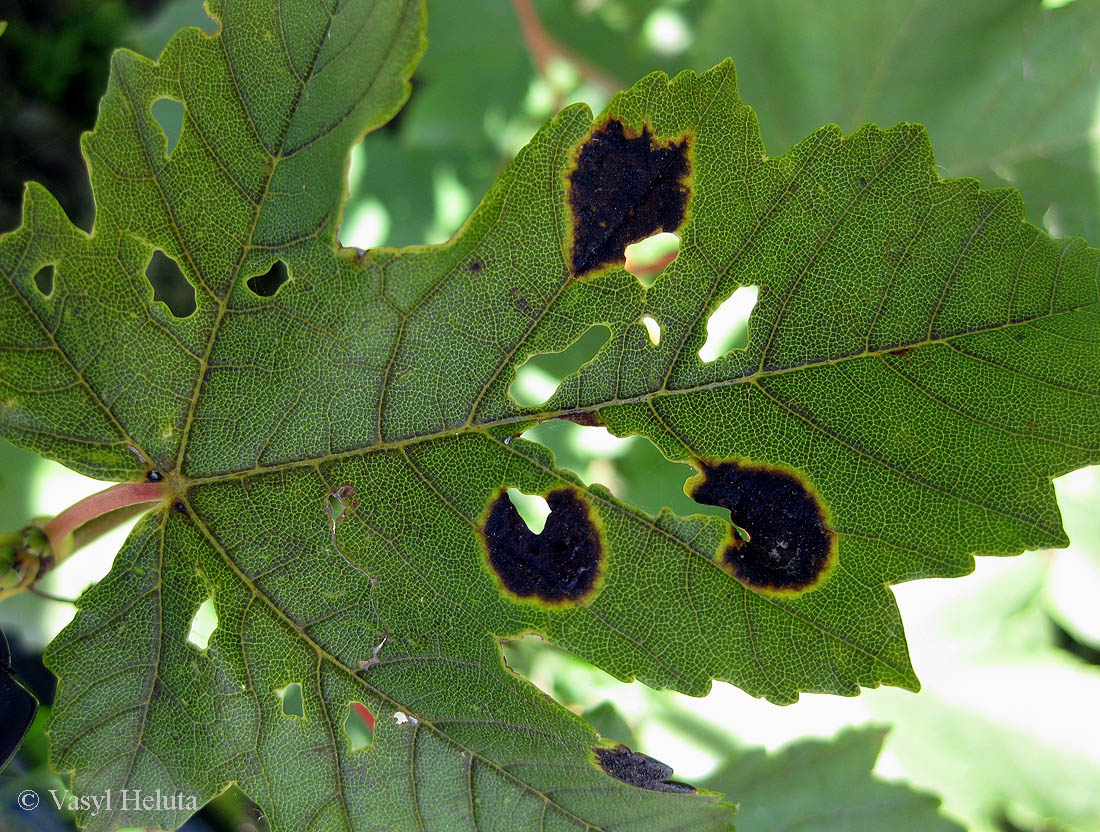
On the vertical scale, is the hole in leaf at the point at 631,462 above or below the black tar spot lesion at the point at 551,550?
above

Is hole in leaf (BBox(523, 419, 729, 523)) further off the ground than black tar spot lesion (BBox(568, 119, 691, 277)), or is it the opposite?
hole in leaf (BBox(523, 419, 729, 523))

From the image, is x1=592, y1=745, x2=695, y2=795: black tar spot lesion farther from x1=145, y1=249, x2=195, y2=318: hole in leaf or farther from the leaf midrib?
x1=145, y1=249, x2=195, y2=318: hole in leaf

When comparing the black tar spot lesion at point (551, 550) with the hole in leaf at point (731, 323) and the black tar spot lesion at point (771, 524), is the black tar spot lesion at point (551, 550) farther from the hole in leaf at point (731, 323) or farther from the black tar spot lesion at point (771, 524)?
the hole in leaf at point (731, 323)

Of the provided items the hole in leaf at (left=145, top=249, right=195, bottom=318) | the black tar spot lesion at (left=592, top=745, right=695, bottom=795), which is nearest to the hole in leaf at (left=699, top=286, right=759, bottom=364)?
the black tar spot lesion at (left=592, top=745, right=695, bottom=795)

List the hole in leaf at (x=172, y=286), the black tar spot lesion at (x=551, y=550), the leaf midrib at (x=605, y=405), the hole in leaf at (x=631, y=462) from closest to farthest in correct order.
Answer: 1. the leaf midrib at (x=605, y=405)
2. the black tar spot lesion at (x=551, y=550)
3. the hole in leaf at (x=631, y=462)
4. the hole in leaf at (x=172, y=286)

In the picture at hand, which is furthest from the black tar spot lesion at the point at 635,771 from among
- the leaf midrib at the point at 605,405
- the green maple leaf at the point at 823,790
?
the green maple leaf at the point at 823,790


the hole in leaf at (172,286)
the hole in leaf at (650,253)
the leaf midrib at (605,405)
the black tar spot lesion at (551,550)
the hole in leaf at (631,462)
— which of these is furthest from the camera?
the hole in leaf at (172,286)
